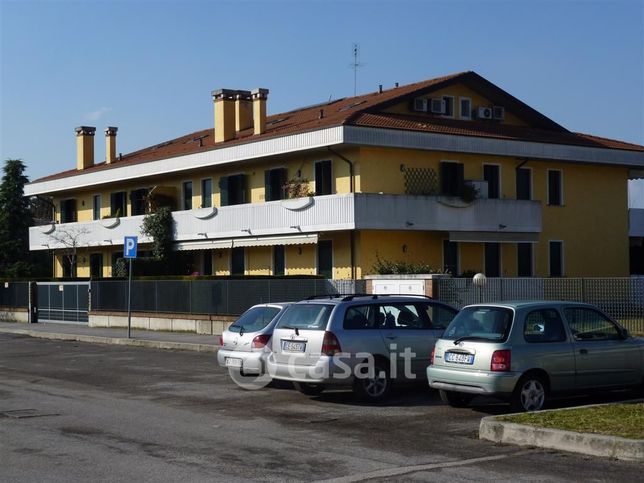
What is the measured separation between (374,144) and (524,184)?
8.49 meters

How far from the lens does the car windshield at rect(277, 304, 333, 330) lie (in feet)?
49.1

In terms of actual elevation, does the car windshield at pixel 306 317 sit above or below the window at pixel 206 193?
below

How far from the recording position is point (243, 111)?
4459cm

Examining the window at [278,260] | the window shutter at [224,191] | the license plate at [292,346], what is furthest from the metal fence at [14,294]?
the license plate at [292,346]

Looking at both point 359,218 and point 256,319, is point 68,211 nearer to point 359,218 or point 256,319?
point 359,218

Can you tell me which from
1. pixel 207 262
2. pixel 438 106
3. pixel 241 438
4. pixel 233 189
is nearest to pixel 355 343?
pixel 241 438

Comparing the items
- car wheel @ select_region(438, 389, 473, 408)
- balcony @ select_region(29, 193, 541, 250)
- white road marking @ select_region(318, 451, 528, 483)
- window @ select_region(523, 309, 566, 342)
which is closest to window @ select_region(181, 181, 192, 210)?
balcony @ select_region(29, 193, 541, 250)

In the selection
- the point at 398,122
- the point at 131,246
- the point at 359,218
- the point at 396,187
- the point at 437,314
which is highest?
the point at 398,122

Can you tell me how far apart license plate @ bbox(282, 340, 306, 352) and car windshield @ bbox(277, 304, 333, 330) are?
0.25 metres

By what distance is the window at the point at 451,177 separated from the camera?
3678cm

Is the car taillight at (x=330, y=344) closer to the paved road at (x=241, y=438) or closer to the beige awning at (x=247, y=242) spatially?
the paved road at (x=241, y=438)

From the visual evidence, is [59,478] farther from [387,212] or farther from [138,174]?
[138,174]

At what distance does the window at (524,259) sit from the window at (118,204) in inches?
784

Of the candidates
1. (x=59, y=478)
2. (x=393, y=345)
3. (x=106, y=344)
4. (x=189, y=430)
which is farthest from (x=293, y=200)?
(x=59, y=478)
